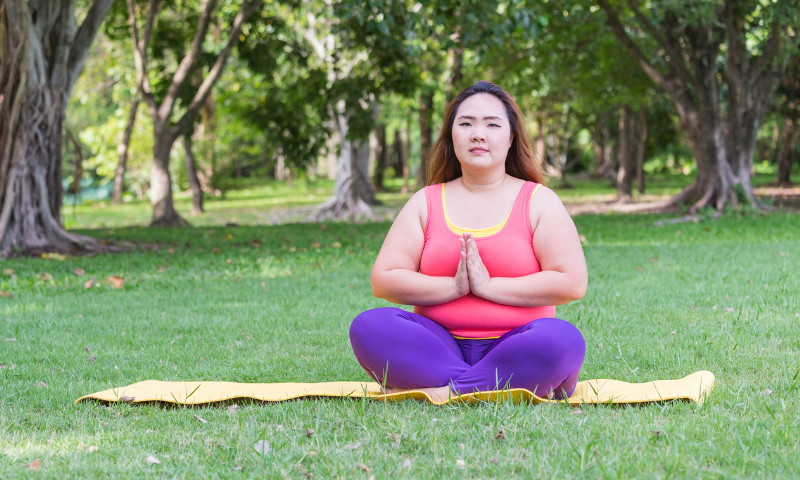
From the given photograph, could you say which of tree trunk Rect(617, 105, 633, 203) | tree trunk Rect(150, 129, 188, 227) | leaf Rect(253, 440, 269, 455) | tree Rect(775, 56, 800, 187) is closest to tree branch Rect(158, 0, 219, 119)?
tree trunk Rect(150, 129, 188, 227)

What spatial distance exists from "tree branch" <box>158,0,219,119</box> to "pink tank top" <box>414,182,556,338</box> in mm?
10929

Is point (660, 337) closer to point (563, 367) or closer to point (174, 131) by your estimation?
point (563, 367)

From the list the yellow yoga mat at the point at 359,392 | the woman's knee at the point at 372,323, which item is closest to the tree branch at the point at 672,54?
the yellow yoga mat at the point at 359,392

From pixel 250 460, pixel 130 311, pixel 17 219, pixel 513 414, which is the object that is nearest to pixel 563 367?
pixel 513 414

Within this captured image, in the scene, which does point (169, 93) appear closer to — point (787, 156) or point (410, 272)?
point (410, 272)

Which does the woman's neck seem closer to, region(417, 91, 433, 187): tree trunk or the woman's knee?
the woman's knee

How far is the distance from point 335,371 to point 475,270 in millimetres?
1279

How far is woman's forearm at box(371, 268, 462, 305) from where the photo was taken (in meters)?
3.26

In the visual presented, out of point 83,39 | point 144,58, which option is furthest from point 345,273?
point 144,58

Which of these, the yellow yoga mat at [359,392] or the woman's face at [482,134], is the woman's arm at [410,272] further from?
the yellow yoga mat at [359,392]

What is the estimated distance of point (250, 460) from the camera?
262 cm

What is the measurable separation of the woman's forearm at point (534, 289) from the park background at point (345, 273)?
0.46 metres

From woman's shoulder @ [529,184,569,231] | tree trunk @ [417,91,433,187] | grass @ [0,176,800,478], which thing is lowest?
grass @ [0,176,800,478]

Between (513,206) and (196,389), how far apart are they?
1.66m
